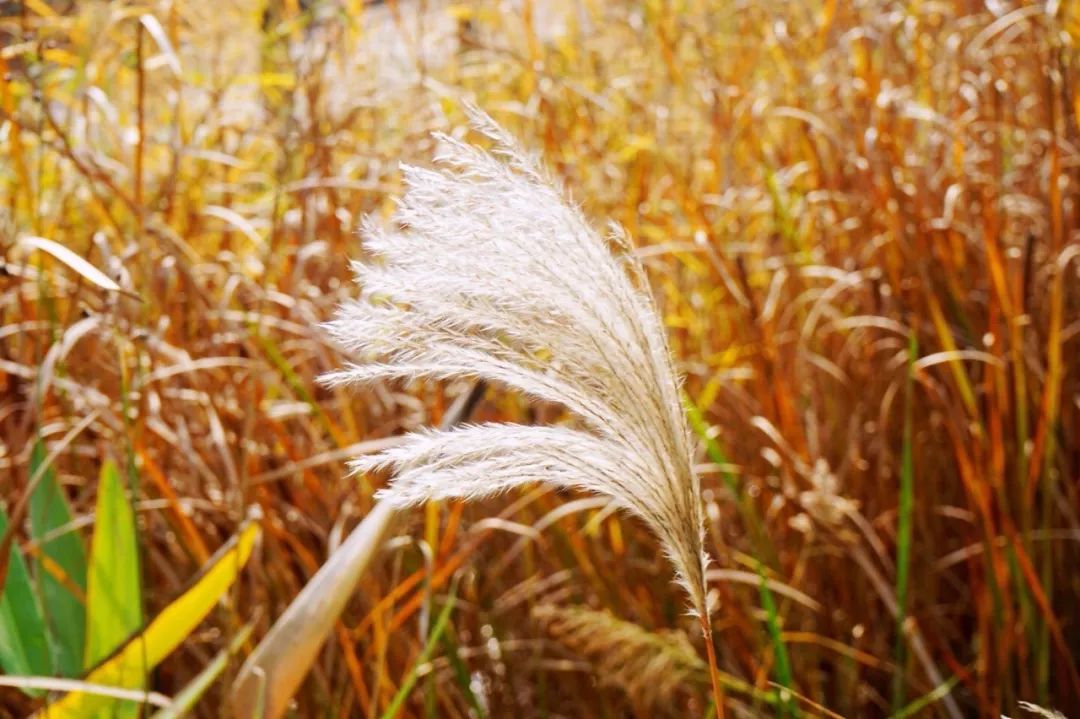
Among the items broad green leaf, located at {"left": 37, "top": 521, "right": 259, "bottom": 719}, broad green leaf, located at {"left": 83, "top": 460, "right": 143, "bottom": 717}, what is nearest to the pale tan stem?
broad green leaf, located at {"left": 37, "top": 521, "right": 259, "bottom": 719}

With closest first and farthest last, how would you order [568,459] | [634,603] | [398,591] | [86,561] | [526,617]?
[568,459] → [86,561] → [398,591] → [634,603] → [526,617]

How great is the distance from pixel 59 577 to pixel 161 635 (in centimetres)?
21

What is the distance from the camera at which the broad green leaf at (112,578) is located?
1225mm

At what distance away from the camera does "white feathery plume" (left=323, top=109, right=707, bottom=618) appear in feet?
2.11

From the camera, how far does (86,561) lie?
1344 mm

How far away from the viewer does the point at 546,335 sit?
0.65 metres

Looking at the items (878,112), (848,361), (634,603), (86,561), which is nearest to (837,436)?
(848,361)

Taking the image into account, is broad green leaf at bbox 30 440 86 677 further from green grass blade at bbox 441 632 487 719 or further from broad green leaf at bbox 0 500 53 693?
green grass blade at bbox 441 632 487 719

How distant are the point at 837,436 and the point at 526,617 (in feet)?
1.79

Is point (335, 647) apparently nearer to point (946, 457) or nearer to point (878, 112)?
point (946, 457)

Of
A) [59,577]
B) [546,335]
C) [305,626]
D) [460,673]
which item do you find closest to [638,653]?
[460,673]

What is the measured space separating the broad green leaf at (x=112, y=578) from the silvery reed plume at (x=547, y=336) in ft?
2.18

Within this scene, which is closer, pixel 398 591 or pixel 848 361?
pixel 398 591

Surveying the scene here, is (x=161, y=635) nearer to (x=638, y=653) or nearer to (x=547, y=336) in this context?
(x=638, y=653)
